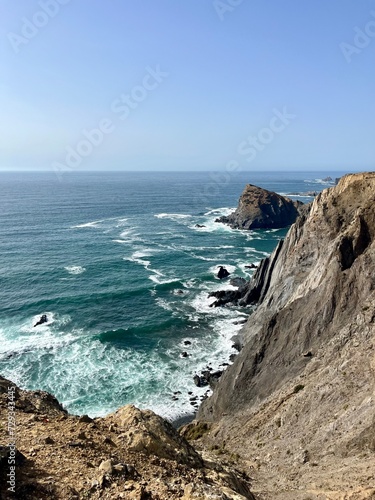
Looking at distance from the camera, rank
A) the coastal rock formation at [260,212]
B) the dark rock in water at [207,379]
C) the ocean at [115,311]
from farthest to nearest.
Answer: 1. the coastal rock formation at [260,212]
2. the dark rock in water at [207,379]
3. the ocean at [115,311]

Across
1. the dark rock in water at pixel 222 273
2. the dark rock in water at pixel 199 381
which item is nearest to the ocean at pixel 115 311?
the dark rock in water at pixel 199 381

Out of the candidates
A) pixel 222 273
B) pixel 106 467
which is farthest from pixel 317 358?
pixel 222 273

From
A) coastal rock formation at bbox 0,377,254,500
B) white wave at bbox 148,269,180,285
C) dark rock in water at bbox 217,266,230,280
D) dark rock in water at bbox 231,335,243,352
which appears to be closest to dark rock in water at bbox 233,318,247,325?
dark rock in water at bbox 231,335,243,352

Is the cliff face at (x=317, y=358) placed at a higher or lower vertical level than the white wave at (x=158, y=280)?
higher

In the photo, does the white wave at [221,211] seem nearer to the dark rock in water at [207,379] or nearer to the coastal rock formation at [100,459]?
the dark rock in water at [207,379]

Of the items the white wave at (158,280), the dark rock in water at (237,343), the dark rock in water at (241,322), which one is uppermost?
the white wave at (158,280)

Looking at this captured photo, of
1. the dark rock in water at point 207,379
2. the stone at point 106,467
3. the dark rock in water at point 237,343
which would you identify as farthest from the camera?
the dark rock in water at point 237,343

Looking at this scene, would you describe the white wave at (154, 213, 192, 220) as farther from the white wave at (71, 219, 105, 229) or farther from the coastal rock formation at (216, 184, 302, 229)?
the white wave at (71, 219, 105, 229)
